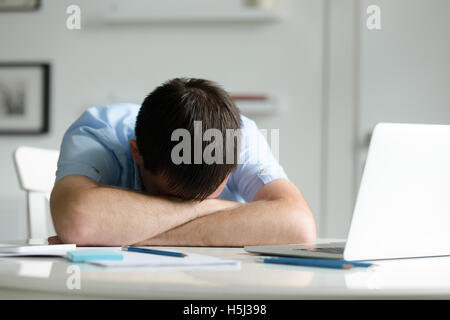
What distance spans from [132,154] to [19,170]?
0.49 meters

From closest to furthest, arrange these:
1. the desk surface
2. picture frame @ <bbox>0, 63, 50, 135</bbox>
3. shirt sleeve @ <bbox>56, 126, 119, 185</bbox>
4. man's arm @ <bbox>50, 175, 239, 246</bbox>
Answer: the desk surface, man's arm @ <bbox>50, 175, 239, 246</bbox>, shirt sleeve @ <bbox>56, 126, 119, 185</bbox>, picture frame @ <bbox>0, 63, 50, 135</bbox>

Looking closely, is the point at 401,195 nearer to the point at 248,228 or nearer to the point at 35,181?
the point at 248,228

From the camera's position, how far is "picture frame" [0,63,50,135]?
3021 millimetres

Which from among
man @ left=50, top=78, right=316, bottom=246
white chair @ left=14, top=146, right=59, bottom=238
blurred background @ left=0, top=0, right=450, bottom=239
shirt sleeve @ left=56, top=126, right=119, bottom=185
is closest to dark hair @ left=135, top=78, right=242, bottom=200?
man @ left=50, top=78, right=316, bottom=246

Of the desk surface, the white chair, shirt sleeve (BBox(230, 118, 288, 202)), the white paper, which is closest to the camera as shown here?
the desk surface

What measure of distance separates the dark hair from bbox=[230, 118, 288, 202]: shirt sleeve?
7.6 inches

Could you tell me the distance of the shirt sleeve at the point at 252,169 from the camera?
4.74 feet

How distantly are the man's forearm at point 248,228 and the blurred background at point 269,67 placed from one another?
1.68 m

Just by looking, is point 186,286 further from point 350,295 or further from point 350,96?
point 350,96

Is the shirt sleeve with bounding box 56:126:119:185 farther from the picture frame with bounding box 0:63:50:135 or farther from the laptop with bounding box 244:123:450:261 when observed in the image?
the picture frame with bounding box 0:63:50:135

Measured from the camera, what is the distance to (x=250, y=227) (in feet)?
3.82

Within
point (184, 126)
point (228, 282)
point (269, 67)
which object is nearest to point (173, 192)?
point (184, 126)

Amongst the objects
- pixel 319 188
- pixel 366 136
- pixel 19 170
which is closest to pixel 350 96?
pixel 366 136

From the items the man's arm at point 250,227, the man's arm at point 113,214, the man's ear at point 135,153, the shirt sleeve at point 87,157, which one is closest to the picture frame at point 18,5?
the shirt sleeve at point 87,157
